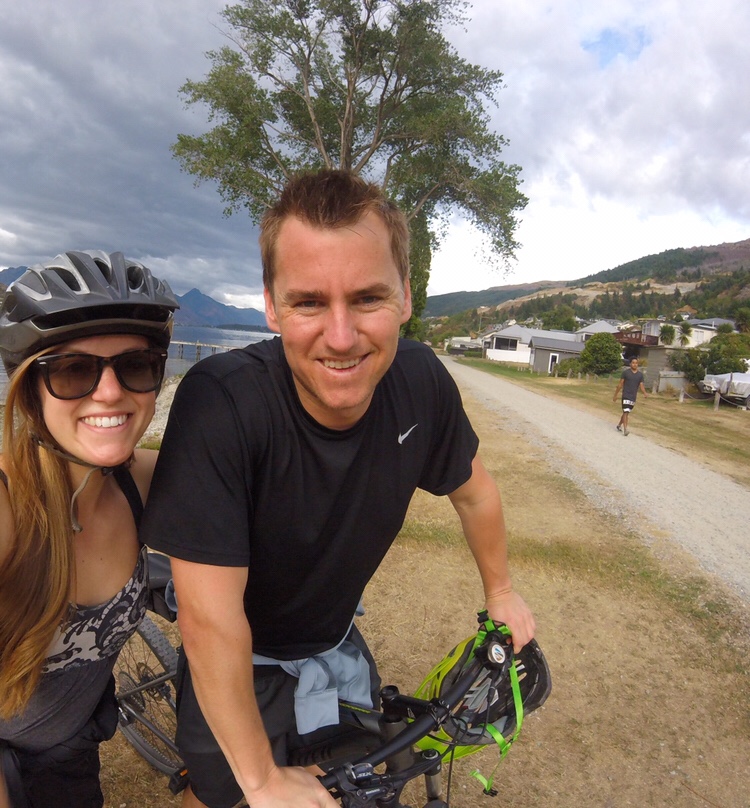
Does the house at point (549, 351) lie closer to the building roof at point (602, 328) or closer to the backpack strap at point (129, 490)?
the building roof at point (602, 328)

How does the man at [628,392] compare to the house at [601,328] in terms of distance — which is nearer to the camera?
the man at [628,392]

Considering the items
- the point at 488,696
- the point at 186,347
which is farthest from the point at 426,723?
the point at 186,347

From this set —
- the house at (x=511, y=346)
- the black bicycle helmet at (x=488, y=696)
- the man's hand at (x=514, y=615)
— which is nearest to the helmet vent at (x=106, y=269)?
the black bicycle helmet at (x=488, y=696)

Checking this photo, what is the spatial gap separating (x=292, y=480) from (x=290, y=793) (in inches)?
30.5

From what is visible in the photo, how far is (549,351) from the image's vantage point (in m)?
70.5

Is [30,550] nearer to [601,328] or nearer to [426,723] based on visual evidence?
[426,723]

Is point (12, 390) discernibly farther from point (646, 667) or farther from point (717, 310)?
point (717, 310)

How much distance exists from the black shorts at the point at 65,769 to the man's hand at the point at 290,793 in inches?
29.1

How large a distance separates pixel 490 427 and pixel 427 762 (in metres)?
12.0

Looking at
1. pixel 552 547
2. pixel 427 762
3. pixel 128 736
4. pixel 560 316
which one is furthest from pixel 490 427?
pixel 560 316

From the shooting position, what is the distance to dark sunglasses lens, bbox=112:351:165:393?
5.05ft

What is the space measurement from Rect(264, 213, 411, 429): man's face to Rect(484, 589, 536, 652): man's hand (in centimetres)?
98

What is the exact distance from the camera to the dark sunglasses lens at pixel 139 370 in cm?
154

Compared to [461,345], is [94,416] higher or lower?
higher
